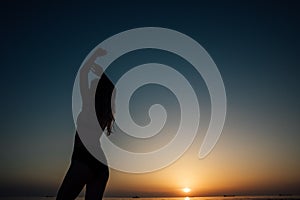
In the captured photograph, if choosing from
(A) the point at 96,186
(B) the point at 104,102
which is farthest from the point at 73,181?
(B) the point at 104,102

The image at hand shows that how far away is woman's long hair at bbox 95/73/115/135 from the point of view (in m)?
4.59

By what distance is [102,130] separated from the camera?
4.56m

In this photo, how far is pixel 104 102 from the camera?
4.63 meters

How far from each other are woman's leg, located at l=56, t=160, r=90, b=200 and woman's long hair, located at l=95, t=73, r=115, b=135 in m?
0.72

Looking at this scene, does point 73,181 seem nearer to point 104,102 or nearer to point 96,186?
point 96,186

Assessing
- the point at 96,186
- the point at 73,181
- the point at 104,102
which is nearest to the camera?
the point at 73,181

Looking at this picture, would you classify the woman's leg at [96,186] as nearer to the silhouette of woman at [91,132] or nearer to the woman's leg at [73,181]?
the silhouette of woman at [91,132]

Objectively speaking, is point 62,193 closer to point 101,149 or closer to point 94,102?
point 101,149

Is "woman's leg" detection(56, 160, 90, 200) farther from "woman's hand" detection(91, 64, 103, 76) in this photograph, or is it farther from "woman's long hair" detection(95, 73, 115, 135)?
"woman's hand" detection(91, 64, 103, 76)

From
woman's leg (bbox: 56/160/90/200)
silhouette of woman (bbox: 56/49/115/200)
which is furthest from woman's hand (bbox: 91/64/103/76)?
woman's leg (bbox: 56/160/90/200)

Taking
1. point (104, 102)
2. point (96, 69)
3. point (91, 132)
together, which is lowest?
point (91, 132)

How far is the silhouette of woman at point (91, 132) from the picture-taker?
400cm

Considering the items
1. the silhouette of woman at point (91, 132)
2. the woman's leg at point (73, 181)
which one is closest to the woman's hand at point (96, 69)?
the silhouette of woman at point (91, 132)

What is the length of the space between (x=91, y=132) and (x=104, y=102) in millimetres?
489
